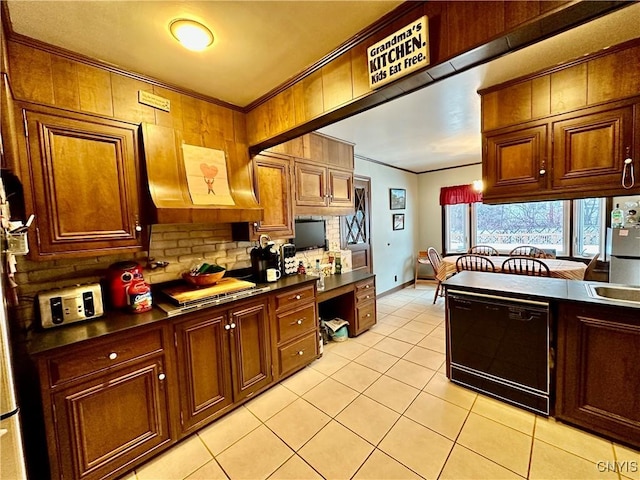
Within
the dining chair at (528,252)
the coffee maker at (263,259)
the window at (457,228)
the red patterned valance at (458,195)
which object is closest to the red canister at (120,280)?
the coffee maker at (263,259)

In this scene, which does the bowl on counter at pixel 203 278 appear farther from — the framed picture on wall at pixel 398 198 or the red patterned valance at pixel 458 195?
the red patterned valance at pixel 458 195

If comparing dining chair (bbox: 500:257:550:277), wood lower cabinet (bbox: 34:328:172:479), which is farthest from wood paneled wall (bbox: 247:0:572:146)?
dining chair (bbox: 500:257:550:277)

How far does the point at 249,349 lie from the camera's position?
2.24 metres

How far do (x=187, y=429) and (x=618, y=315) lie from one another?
114 inches

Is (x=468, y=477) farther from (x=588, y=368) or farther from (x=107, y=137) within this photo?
(x=107, y=137)

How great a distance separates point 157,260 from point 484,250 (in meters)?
5.37

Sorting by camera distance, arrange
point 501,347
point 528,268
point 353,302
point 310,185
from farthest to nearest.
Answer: point 528,268 < point 353,302 < point 310,185 < point 501,347

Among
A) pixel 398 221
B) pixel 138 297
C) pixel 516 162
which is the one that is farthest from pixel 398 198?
pixel 138 297

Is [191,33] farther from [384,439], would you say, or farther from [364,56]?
[384,439]

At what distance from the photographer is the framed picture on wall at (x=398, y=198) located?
529 cm

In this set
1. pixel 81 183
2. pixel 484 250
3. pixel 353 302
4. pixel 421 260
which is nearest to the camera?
pixel 81 183

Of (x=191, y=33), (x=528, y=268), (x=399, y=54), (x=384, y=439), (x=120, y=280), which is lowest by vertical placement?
(x=384, y=439)

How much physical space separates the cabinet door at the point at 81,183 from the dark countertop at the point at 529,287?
2.57 meters

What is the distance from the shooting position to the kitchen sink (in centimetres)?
188
